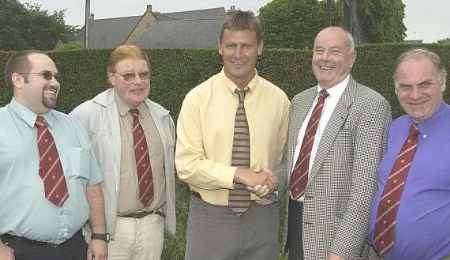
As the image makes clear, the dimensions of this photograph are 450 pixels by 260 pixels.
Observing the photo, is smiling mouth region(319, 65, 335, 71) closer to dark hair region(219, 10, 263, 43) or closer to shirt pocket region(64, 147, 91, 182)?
dark hair region(219, 10, 263, 43)

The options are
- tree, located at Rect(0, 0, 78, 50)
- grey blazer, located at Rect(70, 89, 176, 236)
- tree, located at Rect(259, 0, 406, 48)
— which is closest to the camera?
grey blazer, located at Rect(70, 89, 176, 236)

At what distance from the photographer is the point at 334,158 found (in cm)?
355

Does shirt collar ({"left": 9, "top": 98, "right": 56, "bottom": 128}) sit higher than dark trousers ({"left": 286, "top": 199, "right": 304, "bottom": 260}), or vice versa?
shirt collar ({"left": 9, "top": 98, "right": 56, "bottom": 128})

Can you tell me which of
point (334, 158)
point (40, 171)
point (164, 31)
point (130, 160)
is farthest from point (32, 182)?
point (164, 31)

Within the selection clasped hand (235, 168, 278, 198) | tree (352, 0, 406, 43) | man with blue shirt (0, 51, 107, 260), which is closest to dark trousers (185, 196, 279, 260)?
clasped hand (235, 168, 278, 198)

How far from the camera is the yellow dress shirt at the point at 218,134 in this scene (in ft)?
12.6

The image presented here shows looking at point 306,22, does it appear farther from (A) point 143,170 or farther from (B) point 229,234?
(B) point 229,234

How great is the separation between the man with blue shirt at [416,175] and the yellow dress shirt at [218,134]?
81cm

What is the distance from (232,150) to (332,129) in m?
0.67

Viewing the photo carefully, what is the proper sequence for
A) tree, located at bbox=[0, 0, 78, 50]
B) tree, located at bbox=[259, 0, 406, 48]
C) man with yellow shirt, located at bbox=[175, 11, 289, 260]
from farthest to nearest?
tree, located at bbox=[0, 0, 78, 50], tree, located at bbox=[259, 0, 406, 48], man with yellow shirt, located at bbox=[175, 11, 289, 260]

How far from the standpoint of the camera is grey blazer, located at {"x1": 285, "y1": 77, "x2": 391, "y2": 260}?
3.44 m

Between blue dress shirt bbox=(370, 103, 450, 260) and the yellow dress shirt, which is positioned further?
the yellow dress shirt

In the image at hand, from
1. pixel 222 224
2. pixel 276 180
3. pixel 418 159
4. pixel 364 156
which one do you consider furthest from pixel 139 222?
pixel 418 159

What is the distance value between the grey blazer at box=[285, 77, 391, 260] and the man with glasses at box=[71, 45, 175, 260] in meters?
1.18
